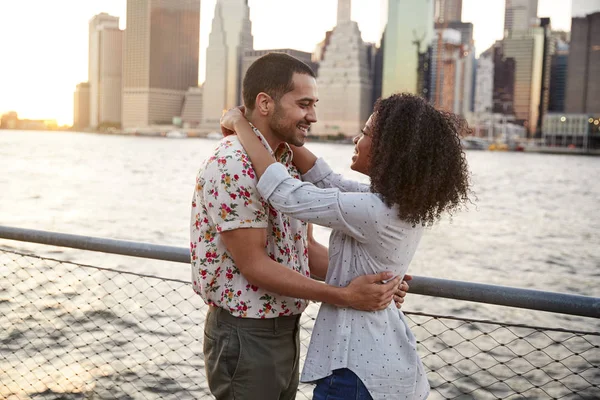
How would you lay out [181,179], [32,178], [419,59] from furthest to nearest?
[419,59]
[181,179]
[32,178]

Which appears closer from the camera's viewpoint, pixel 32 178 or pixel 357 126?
pixel 32 178

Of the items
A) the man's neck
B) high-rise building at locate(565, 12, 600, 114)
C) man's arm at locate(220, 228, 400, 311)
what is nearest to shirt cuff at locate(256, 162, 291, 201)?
man's arm at locate(220, 228, 400, 311)

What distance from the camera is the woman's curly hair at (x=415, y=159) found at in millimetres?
2279

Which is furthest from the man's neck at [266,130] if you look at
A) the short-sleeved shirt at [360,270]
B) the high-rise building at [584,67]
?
the high-rise building at [584,67]

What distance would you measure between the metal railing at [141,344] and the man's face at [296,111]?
2.79 ft

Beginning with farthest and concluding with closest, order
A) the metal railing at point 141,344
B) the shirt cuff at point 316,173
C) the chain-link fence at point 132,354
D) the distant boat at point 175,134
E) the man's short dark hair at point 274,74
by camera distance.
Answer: the distant boat at point 175,134 < the chain-link fence at point 132,354 < the metal railing at point 141,344 < the shirt cuff at point 316,173 < the man's short dark hair at point 274,74

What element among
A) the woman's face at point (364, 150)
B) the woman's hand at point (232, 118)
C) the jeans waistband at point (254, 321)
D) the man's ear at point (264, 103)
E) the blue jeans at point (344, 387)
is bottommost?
the blue jeans at point (344, 387)

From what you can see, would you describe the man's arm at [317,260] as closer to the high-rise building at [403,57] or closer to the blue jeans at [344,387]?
the blue jeans at [344,387]

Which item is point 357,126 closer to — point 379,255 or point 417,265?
point 417,265

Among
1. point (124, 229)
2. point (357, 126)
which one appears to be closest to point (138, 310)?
point (124, 229)

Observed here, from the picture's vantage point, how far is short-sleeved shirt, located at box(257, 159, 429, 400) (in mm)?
2311

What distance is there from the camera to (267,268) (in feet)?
7.83

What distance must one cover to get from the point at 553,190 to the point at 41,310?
6216 cm

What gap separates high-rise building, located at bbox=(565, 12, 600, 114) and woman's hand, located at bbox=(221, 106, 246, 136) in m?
189
